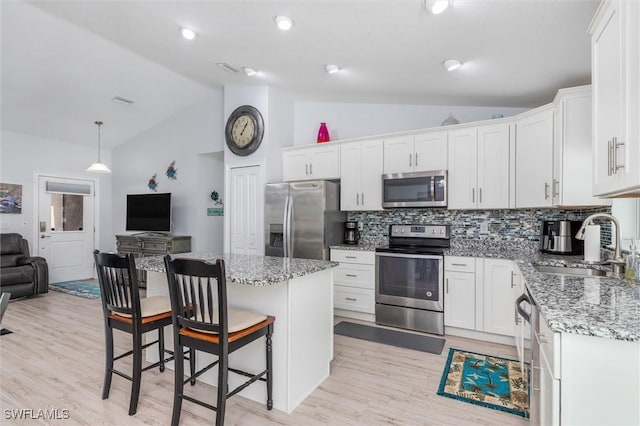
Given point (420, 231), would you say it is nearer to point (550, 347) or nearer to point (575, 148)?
point (575, 148)

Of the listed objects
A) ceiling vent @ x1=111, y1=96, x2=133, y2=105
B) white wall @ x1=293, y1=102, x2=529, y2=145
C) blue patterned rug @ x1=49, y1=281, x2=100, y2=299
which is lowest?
blue patterned rug @ x1=49, y1=281, x2=100, y2=299

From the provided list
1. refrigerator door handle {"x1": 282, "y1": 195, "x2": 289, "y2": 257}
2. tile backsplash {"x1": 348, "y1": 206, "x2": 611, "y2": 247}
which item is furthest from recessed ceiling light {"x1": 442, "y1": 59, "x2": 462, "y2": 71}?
refrigerator door handle {"x1": 282, "y1": 195, "x2": 289, "y2": 257}

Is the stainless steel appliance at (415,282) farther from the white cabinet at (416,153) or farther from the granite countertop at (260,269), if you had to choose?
the granite countertop at (260,269)

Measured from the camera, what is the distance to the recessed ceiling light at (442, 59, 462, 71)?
2.91m

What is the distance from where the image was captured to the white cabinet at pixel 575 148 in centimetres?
261

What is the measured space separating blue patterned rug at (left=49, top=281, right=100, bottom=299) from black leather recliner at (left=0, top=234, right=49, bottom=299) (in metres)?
0.37

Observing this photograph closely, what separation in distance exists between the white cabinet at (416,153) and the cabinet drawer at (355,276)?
1.20 meters

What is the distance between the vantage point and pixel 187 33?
10.5 feet

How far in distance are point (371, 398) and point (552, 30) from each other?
9.21ft

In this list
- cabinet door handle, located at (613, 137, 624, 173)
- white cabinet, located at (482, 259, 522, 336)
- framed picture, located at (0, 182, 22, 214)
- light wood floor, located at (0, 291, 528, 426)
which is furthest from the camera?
framed picture, located at (0, 182, 22, 214)

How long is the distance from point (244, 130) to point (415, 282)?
3.04 meters

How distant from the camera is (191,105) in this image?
5.67 m

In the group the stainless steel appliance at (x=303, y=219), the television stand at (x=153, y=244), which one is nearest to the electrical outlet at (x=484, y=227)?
the stainless steel appliance at (x=303, y=219)

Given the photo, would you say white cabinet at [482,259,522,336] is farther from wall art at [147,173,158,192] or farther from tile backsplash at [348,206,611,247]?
wall art at [147,173,158,192]
